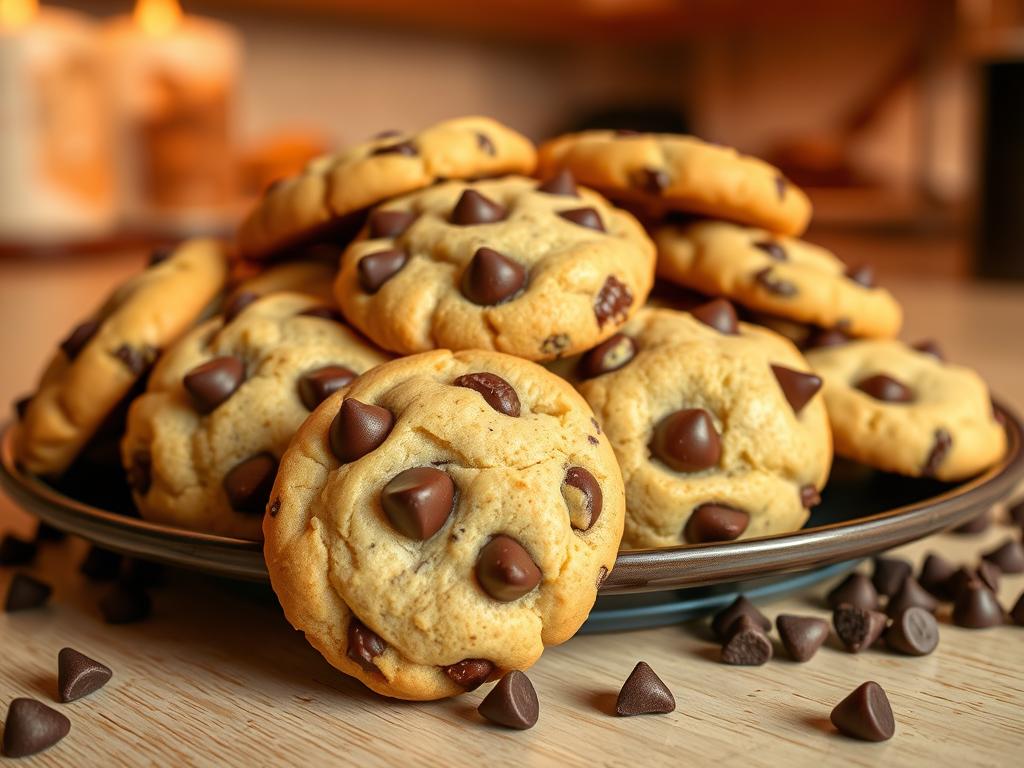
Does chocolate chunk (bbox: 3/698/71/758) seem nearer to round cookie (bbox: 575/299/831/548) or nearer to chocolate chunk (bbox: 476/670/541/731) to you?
chocolate chunk (bbox: 476/670/541/731)

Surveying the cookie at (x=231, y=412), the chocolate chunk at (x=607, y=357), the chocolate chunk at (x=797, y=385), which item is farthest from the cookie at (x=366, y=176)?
the chocolate chunk at (x=797, y=385)

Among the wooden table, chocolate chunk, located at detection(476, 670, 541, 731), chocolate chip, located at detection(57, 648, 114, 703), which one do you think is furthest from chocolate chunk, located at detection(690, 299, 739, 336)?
chocolate chip, located at detection(57, 648, 114, 703)

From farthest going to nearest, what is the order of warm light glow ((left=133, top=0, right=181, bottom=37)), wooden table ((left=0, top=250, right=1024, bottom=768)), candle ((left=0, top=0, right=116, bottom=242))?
warm light glow ((left=133, top=0, right=181, bottom=37))
candle ((left=0, top=0, right=116, bottom=242))
wooden table ((left=0, top=250, right=1024, bottom=768))

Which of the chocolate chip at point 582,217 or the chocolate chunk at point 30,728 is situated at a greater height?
the chocolate chip at point 582,217

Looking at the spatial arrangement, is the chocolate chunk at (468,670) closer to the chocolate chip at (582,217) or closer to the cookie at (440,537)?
the cookie at (440,537)

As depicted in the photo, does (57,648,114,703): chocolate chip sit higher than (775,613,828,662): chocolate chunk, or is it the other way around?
(57,648,114,703): chocolate chip

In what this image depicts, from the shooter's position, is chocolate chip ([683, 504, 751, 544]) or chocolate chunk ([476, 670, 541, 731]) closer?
chocolate chunk ([476, 670, 541, 731])

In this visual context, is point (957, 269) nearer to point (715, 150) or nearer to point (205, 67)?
point (205, 67)
